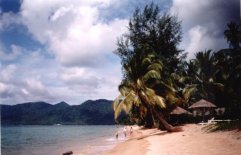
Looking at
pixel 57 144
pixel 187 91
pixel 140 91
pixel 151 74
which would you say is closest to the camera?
pixel 140 91

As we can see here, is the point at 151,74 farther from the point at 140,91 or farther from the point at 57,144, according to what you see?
the point at 57,144

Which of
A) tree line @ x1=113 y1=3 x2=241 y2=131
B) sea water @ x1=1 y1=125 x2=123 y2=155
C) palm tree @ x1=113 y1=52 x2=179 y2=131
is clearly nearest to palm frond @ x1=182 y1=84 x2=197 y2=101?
tree line @ x1=113 y1=3 x2=241 y2=131

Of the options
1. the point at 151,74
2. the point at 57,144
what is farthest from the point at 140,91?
the point at 57,144

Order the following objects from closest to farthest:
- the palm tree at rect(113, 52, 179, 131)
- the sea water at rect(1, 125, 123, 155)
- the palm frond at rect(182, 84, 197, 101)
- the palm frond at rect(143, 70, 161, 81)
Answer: the palm tree at rect(113, 52, 179, 131) < the palm frond at rect(143, 70, 161, 81) < the sea water at rect(1, 125, 123, 155) < the palm frond at rect(182, 84, 197, 101)

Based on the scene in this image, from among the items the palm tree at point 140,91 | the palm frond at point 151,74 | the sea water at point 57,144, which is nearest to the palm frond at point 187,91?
the sea water at point 57,144

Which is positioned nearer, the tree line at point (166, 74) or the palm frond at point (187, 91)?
the tree line at point (166, 74)

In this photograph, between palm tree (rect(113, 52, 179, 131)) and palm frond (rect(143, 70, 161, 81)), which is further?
palm frond (rect(143, 70, 161, 81))

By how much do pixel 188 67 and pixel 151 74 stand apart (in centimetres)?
1705

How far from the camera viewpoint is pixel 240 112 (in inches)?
902

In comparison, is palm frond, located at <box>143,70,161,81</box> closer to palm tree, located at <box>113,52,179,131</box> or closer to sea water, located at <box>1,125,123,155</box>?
palm tree, located at <box>113,52,179,131</box>

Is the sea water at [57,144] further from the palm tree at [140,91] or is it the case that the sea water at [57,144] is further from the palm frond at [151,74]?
the palm frond at [151,74]

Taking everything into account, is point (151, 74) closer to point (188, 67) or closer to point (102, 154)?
point (102, 154)

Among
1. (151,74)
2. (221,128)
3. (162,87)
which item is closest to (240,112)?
(162,87)

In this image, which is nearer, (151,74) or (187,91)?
(151,74)
